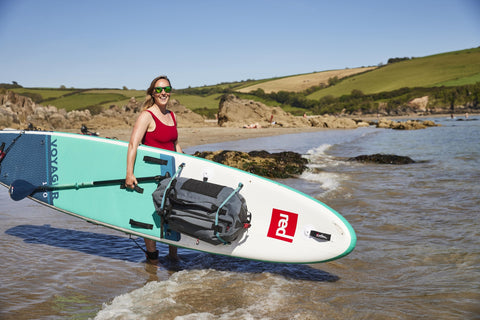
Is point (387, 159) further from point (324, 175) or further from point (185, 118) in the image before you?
point (185, 118)

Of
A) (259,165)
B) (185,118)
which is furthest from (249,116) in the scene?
(259,165)

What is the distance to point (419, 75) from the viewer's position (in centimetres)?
11269

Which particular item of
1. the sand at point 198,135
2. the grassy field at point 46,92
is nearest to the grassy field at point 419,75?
the grassy field at point 46,92

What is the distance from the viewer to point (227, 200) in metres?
3.95

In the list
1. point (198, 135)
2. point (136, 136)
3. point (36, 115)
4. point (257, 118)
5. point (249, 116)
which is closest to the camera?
point (136, 136)

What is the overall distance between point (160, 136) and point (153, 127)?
14 cm

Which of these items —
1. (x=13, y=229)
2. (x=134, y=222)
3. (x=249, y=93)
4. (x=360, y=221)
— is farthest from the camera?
(x=249, y=93)

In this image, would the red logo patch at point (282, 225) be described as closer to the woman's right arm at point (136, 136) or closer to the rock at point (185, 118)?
the woman's right arm at point (136, 136)

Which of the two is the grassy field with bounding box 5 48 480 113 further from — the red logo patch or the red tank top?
the red logo patch

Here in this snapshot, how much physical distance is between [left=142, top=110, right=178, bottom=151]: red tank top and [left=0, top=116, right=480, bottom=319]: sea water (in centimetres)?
150

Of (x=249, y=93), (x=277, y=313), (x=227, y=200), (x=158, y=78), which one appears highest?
(x=249, y=93)

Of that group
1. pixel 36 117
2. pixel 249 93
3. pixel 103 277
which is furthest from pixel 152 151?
pixel 249 93

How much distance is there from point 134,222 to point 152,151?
885 millimetres

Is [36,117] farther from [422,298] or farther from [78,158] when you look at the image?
[422,298]
